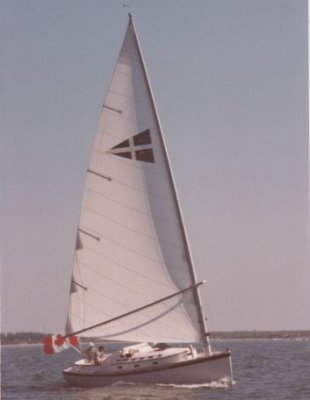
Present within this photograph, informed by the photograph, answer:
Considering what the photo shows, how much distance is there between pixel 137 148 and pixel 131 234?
4.04 m

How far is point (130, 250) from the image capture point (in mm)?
33500

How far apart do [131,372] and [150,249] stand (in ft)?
18.2

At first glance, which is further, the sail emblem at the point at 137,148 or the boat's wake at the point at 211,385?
the sail emblem at the point at 137,148

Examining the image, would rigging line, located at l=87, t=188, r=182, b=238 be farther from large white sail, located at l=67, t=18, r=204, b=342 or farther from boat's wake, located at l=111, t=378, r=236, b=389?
boat's wake, located at l=111, t=378, r=236, b=389

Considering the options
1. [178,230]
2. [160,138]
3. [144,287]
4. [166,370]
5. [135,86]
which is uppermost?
[135,86]

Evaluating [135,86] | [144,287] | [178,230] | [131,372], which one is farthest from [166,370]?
[135,86]

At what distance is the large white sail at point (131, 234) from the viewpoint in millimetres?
32688

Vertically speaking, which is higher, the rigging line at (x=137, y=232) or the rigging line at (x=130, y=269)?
the rigging line at (x=137, y=232)

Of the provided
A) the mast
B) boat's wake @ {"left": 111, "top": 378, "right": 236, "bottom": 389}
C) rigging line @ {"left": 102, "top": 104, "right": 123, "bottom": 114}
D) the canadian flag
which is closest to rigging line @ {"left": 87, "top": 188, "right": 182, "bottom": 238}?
the mast

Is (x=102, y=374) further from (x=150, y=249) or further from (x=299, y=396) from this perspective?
(x=299, y=396)

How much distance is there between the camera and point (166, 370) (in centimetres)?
3092

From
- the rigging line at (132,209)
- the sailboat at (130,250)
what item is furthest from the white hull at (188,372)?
the rigging line at (132,209)

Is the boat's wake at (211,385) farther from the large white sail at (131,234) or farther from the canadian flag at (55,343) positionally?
the canadian flag at (55,343)

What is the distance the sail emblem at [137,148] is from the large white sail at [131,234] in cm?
5
